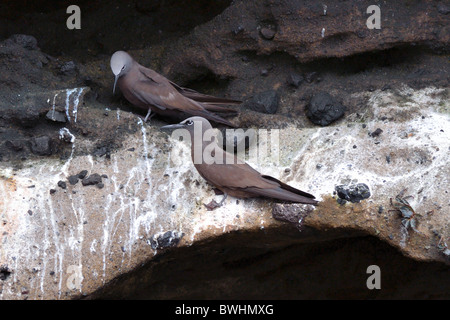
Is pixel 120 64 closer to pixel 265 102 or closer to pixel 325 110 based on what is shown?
pixel 265 102

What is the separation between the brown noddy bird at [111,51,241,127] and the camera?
242 inches

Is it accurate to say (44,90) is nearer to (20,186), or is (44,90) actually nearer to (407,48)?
(20,186)

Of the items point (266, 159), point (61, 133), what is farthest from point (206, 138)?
point (61, 133)

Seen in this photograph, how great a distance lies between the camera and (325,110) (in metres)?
6.06

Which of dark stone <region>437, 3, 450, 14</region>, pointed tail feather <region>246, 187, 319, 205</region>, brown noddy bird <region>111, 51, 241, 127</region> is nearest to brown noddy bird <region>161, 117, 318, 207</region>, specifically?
pointed tail feather <region>246, 187, 319, 205</region>

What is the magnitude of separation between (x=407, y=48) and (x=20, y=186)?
4.30 meters

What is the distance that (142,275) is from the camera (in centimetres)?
579

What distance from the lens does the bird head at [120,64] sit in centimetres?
627

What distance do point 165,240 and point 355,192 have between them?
174 cm

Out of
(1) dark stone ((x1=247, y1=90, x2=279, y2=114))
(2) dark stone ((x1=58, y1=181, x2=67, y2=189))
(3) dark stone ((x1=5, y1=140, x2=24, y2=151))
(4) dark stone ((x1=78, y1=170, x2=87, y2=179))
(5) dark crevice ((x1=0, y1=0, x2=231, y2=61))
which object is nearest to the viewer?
(2) dark stone ((x1=58, y1=181, x2=67, y2=189))

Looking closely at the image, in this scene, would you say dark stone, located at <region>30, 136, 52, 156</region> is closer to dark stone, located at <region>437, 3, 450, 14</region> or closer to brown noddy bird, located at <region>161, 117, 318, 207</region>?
brown noddy bird, located at <region>161, 117, 318, 207</region>

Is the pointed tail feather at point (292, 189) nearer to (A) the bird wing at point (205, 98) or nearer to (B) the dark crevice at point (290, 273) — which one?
(B) the dark crevice at point (290, 273)

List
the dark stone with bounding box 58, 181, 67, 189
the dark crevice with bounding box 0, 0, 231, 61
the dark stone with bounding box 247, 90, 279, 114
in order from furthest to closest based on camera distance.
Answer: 1. the dark crevice with bounding box 0, 0, 231, 61
2. the dark stone with bounding box 247, 90, 279, 114
3. the dark stone with bounding box 58, 181, 67, 189

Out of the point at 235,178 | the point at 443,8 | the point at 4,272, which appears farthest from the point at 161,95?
the point at 443,8
